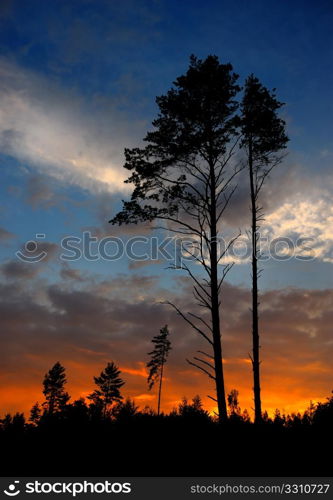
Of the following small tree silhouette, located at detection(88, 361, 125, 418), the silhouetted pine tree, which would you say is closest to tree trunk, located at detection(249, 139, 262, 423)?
the silhouetted pine tree

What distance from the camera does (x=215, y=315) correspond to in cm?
1120

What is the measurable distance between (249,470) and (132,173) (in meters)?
9.60

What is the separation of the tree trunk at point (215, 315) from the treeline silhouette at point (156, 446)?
2.58 ft

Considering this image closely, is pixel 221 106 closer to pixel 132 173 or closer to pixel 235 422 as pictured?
pixel 132 173

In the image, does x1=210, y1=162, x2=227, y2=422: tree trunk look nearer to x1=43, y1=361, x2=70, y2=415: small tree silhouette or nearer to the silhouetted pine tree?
the silhouetted pine tree

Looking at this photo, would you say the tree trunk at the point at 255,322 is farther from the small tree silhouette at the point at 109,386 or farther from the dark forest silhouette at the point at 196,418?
the small tree silhouette at the point at 109,386

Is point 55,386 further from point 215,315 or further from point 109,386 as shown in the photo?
point 215,315

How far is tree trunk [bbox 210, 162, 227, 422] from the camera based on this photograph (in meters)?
10.6

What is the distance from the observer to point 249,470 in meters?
6.36

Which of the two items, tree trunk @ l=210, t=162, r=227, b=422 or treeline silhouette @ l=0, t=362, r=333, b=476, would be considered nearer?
treeline silhouette @ l=0, t=362, r=333, b=476

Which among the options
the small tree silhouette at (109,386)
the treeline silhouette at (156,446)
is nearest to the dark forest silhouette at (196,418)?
the treeline silhouette at (156,446)

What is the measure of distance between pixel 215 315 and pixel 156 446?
473 centimetres

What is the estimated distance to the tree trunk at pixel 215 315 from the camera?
10.6 meters

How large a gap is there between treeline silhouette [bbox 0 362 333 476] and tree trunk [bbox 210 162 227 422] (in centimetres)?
78
